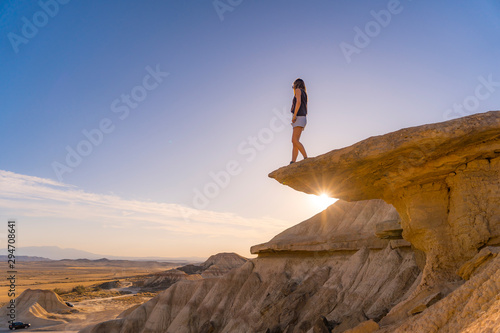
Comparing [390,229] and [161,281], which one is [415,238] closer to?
[390,229]

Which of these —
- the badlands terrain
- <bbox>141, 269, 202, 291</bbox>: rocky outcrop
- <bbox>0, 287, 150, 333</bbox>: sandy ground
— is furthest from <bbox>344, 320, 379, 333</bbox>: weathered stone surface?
<bbox>141, 269, 202, 291</bbox>: rocky outcrop

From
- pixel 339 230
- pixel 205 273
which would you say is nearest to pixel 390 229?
pixel 339 230

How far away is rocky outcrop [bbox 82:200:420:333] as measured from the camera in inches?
468

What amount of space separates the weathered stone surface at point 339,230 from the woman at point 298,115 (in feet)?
26.7

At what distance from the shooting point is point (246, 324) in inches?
648

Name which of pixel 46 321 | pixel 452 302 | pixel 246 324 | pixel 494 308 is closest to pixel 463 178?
pixel 452 302

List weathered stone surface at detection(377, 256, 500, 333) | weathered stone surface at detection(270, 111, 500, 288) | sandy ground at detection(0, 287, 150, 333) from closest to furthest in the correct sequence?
weathered stone surface at detection(377, 256, 500, 333)
weathered stone surface at detection(270, 111, 500, 288)
sandy ground at detection(0, 287, 150, 333)

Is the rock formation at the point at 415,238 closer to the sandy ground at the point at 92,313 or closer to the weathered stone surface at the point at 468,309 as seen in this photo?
the weathered stone surface at the point at 468,309

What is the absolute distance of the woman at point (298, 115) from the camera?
7961 millimetres

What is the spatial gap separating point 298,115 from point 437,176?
322 cm

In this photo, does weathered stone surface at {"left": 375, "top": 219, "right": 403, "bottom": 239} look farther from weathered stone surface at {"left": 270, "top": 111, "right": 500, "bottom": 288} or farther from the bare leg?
the bare leg

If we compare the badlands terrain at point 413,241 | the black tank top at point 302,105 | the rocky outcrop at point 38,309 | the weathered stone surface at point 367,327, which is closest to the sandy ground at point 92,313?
the rocky outcrop at point 38,309

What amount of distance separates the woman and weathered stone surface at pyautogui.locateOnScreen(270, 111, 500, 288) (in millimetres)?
518

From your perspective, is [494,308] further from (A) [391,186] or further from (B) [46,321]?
(B) [46,321]
